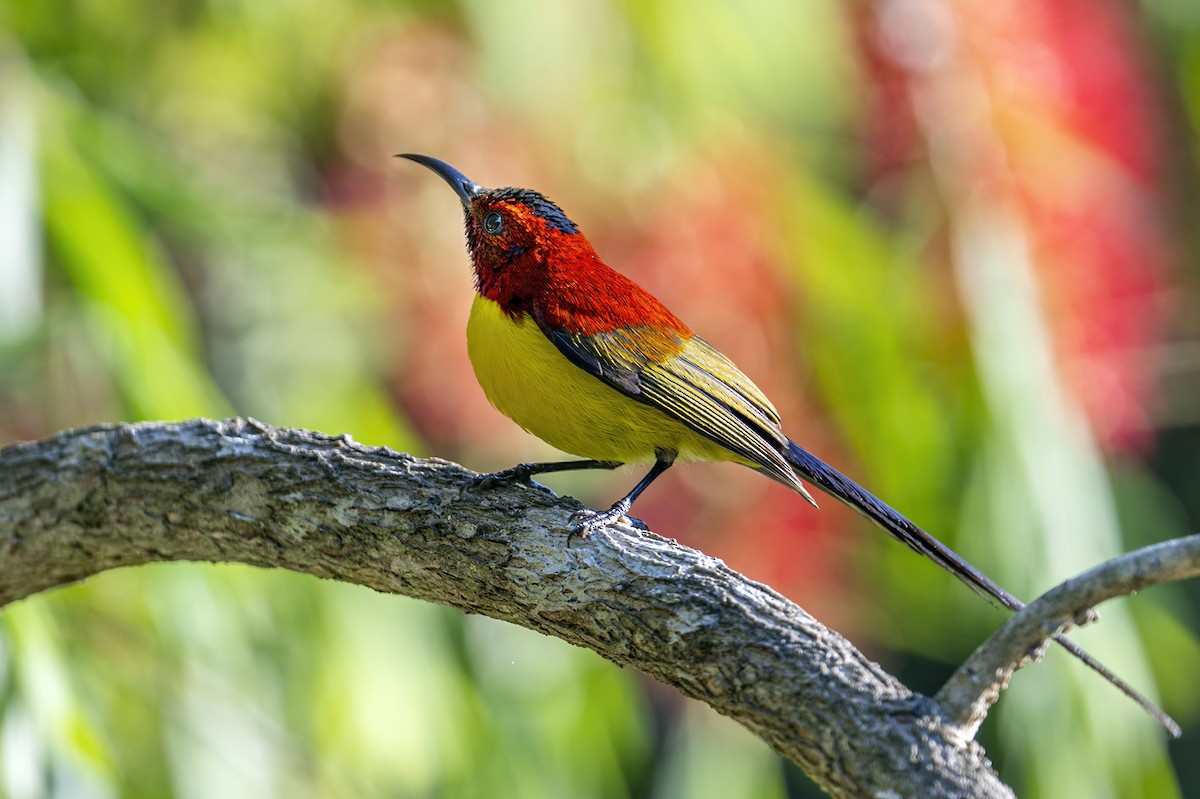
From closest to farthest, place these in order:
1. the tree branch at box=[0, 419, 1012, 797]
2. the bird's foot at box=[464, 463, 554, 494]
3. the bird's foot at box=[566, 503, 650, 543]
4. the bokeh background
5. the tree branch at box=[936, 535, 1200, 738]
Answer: the tree branch at box=[936, 535, 1200, 738] < the tree branch at box=[0, 419, 1012, 797] < the bird's foot at box=[566, 503, 650, 543] < the bird's foot at box=[464, 463, 554, 494] < the bokeh background

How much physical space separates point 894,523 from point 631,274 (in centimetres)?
333

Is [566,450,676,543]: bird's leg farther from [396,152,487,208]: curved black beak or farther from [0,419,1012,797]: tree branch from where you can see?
[396,152,487,208]: curved black beak

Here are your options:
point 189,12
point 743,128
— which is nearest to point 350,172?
point 189,12

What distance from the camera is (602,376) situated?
2.65 metres

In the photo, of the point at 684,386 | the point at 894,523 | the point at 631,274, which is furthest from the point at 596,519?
the point at 631,274

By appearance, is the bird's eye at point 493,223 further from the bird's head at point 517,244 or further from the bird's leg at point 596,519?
the bird's leg at point 596,519

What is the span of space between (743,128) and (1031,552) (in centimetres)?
263

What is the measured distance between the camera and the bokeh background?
4.66 metres

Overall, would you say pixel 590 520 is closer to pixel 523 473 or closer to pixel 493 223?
pixel 523 473

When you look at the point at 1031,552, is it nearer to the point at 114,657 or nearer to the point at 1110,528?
the point at 1110,528

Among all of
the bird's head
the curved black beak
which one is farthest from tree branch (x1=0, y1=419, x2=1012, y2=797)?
the curved black beak

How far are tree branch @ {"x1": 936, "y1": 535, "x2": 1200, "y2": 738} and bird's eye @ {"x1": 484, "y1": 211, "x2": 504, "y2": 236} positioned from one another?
152 centimetres

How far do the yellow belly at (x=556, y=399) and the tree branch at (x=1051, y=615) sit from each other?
994 mm

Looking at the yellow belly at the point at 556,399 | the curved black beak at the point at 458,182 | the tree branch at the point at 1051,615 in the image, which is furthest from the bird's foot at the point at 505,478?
the tree branch at the point at 1051,615
